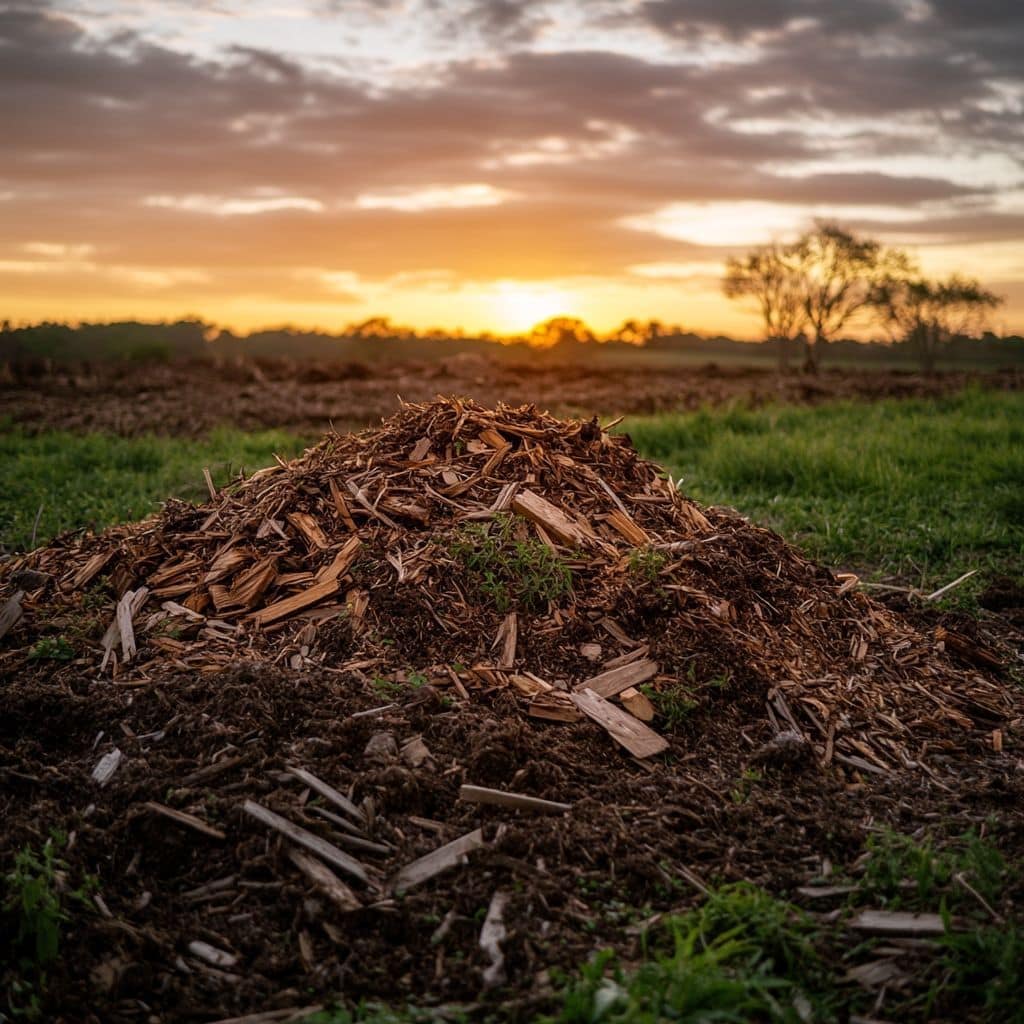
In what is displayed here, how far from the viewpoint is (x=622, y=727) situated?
11.1 ft

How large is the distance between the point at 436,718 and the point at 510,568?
0.94 meters

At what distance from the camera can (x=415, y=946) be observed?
244 cm

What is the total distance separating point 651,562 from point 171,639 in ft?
6.81

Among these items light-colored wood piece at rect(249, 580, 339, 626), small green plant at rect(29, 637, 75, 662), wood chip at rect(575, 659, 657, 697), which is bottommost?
wood chip at rect(575, 659, 657, 697)

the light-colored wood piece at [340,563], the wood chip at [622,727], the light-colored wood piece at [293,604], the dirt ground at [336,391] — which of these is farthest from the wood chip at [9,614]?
the dirt ground at [336,391]

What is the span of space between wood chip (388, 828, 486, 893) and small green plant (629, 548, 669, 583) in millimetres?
1590

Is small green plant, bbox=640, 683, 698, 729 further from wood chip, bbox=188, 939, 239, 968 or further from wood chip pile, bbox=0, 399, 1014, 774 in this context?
wood chip, bbox=188, 939, 239, 968

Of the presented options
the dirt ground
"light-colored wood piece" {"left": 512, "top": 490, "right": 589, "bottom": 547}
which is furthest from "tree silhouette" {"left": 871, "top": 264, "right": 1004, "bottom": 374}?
"light-colored wood piece" {"left": 512, "top": 490, "right": 589, "bottom": 547}

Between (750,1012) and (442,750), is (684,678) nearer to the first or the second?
(442,750)

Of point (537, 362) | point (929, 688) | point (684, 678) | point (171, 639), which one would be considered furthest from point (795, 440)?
point (537, 362)

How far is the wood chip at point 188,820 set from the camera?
2.75 meters

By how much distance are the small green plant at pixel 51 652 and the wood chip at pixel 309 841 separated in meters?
1.46

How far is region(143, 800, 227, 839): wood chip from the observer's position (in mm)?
2752

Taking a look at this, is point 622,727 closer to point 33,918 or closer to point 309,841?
point 309,841
